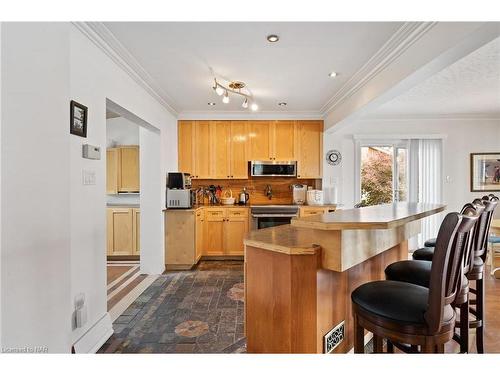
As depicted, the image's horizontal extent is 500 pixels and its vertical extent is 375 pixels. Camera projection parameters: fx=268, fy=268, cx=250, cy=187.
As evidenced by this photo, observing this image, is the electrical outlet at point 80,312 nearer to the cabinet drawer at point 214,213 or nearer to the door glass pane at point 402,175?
the cabinet drawer at point 214,213

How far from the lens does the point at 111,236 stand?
4.54 metres

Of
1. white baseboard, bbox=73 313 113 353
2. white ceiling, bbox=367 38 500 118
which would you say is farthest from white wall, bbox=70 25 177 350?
white ceiling, bbox=367 38 500 118

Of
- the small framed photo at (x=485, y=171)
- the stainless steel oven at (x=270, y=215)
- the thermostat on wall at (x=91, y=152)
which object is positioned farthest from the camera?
the small framed photo at (x=485, y=171)

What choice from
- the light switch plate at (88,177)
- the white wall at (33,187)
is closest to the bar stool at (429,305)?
the white wall at (33,187)

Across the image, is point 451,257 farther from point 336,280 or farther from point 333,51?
point 333,51

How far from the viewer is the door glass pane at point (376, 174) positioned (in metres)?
5.03

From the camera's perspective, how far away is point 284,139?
15.5 ft

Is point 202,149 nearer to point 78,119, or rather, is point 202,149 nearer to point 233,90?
point 233,90

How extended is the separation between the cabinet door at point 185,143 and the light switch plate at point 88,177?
2587 millimetres

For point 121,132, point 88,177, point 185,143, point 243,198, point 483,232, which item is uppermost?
point 121,132

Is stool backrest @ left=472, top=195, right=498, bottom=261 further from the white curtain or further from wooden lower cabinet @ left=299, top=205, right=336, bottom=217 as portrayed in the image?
the white curtain

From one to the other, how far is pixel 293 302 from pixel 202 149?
3.58 meters

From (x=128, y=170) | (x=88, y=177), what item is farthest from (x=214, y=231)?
(x=88, y=177)
